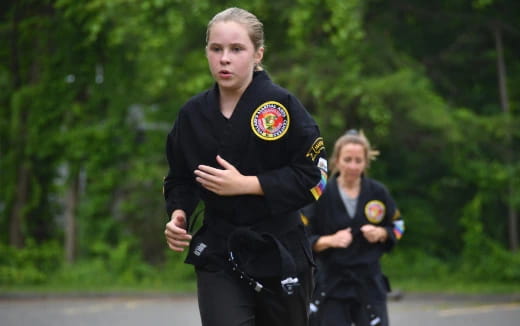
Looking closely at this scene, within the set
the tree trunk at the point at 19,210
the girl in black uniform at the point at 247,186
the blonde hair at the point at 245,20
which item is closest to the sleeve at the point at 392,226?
the girl in black uniform at the point at 247,186

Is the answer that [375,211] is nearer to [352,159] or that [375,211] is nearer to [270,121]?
[352,159]

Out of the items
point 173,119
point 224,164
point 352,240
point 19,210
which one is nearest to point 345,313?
point 352,240

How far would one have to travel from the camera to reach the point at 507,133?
1598cm

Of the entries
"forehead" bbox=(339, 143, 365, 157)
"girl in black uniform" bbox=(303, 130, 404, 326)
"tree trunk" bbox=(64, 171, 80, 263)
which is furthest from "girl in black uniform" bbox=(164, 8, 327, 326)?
"tree trunk" bbox=(64, 171, 80, 263)

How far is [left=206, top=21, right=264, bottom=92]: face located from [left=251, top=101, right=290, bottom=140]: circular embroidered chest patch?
149mm

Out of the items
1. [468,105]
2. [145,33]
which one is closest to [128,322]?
[145,33]

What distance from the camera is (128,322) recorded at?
1142cm

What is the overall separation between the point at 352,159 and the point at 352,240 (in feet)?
1.83

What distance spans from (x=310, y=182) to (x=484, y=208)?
44.2ft

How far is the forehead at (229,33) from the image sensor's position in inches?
153

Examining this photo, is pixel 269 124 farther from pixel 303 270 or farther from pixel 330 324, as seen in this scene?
pixel 330 324

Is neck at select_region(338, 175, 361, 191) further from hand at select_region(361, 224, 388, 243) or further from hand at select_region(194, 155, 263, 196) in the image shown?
hand at select_region(194, 155, 263, 196)

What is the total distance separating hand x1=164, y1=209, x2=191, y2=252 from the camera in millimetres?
3971

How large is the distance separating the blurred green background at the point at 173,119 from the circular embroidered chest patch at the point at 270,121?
36.1ft
